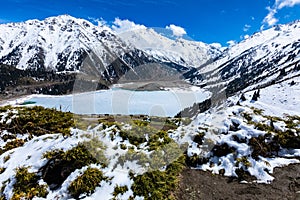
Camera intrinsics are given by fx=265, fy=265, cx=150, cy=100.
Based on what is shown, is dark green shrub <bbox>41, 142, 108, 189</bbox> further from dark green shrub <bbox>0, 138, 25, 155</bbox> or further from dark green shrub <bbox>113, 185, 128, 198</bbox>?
dark green shrub <bbox>0, 138, 25, 155</bbox>

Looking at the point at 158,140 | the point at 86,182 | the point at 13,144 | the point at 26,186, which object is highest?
the point at 158,140

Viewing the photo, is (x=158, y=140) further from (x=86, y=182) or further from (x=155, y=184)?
(x=86, y=182)

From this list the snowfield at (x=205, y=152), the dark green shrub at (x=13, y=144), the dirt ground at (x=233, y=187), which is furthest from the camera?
the dark green shrub at (x=13, y=144)

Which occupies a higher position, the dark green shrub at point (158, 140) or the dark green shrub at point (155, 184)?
the dark green shrub at point (158, 140)

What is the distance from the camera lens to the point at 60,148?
13.7m

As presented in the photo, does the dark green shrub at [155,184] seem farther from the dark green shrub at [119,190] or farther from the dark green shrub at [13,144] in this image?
the dark green shrub at [13,144]

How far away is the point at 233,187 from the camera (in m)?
12.2

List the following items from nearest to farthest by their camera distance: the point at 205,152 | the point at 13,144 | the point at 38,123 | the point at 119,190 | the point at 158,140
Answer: the point at 119,190
the point at 205,152
the point at 158,140
the point at 13,144
the point at 38,123

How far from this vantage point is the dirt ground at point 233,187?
37.5 feet

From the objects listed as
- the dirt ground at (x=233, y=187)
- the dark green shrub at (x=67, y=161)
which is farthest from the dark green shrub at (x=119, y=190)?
the dirt ground at (x=233, y=187)

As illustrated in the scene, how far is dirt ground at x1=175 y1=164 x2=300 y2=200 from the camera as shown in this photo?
11422 mm

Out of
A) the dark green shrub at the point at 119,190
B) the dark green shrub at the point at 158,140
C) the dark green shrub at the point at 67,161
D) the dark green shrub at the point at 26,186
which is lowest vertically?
the dark green shrub at the point at 26,186

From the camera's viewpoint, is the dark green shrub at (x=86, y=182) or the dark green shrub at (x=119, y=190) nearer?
the dark green shrub at (x=119, y=190)

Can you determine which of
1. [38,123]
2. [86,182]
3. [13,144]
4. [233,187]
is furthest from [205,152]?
[38,123]
